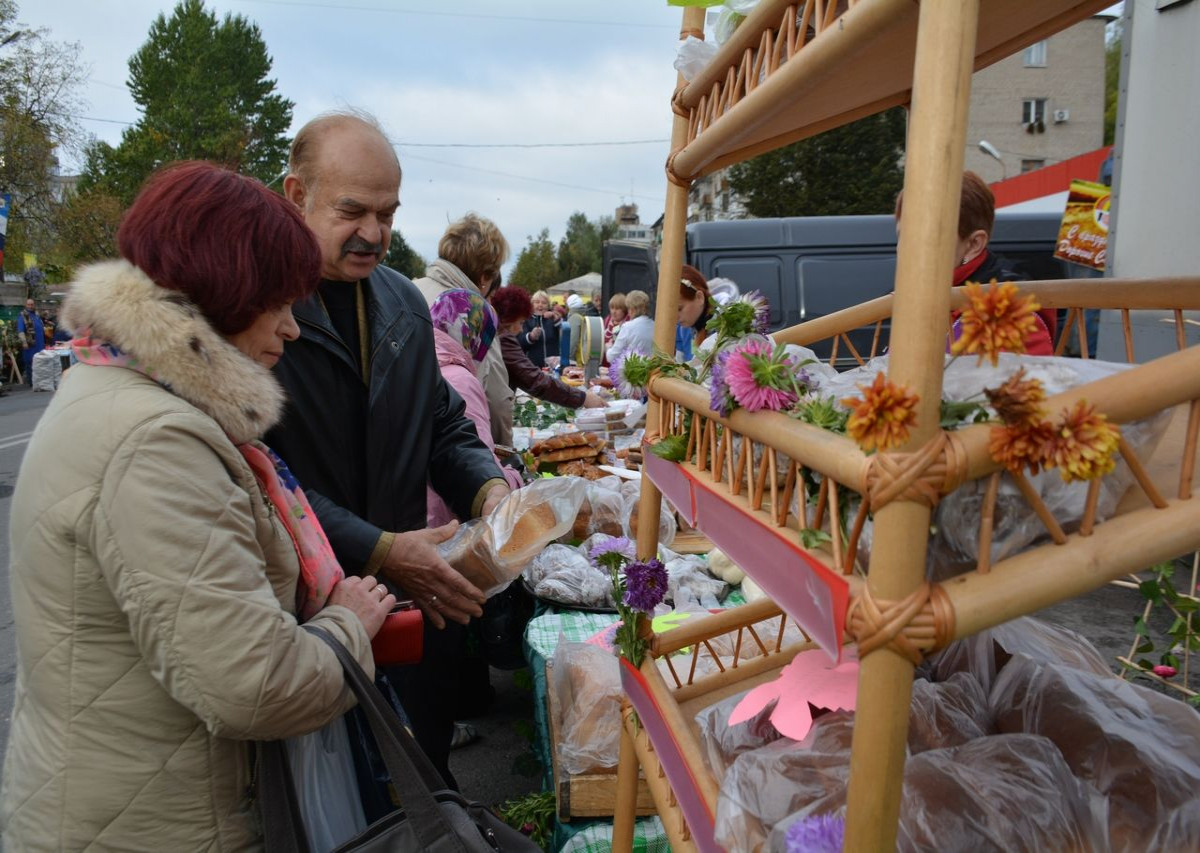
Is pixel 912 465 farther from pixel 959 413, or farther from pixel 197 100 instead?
pixel 197 100

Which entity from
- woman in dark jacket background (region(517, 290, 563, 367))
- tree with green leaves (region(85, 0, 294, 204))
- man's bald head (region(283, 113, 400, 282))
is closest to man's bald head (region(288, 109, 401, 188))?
man's bald head (region(283, 113, 400, 282))

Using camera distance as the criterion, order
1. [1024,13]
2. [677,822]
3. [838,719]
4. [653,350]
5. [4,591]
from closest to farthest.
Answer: [1024,13]
[838,719]
[677,822]
[653,350]
[4,591]

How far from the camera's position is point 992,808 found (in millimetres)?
913

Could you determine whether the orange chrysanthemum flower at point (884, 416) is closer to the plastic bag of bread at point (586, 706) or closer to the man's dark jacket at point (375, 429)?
the man's dark jacket at point (375, 429)

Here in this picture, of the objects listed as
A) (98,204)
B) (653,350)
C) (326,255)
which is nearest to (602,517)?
(326,255)

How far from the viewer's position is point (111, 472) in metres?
1.07

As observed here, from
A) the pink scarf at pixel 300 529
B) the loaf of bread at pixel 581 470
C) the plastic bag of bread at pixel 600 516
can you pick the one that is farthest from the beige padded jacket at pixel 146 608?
the loaf of bread at pixel 581 470

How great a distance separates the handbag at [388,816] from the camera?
121 cm

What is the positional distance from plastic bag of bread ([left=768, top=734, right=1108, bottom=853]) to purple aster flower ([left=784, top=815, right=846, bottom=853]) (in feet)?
0.07

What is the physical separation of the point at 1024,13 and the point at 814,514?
0.62 metres

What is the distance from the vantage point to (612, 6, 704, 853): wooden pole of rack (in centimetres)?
140

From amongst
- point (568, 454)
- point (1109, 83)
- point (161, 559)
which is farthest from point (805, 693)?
point (1109, 83)

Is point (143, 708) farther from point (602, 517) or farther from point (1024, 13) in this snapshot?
point (602, 517)

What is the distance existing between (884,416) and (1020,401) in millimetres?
95
